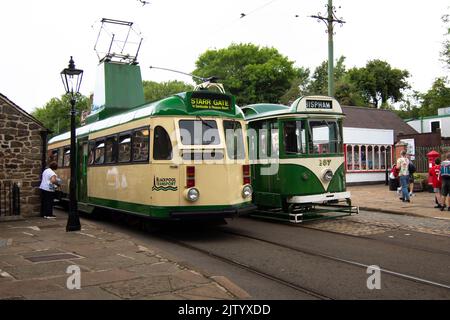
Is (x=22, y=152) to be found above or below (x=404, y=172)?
above

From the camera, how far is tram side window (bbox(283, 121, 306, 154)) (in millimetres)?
12906

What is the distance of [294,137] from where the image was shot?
13.0 m

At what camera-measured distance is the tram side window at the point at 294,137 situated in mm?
12906

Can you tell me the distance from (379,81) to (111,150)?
49.4m

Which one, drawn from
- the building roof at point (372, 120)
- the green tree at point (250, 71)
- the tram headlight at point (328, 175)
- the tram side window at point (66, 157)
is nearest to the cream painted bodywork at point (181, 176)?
the tram headlight at point (328, 175)

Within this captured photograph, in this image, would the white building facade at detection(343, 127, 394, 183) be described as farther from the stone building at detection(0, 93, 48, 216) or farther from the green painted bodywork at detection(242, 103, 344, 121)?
the stone building at detection(0, 93, 48, 216)

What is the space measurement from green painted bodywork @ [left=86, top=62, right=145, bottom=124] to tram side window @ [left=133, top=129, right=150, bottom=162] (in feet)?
35.7

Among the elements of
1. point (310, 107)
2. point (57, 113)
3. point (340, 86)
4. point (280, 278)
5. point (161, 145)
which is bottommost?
point (280, 278)

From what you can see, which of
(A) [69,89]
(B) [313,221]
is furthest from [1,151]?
(B) [313,221]

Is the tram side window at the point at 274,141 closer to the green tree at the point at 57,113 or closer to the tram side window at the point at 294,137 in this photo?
the tram side window at the point at 294,137

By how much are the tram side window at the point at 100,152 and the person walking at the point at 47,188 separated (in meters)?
1.56

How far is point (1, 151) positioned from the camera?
14.8m

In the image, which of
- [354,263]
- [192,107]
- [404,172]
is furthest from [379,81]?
[354,263]

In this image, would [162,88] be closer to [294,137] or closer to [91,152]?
[91,152]
